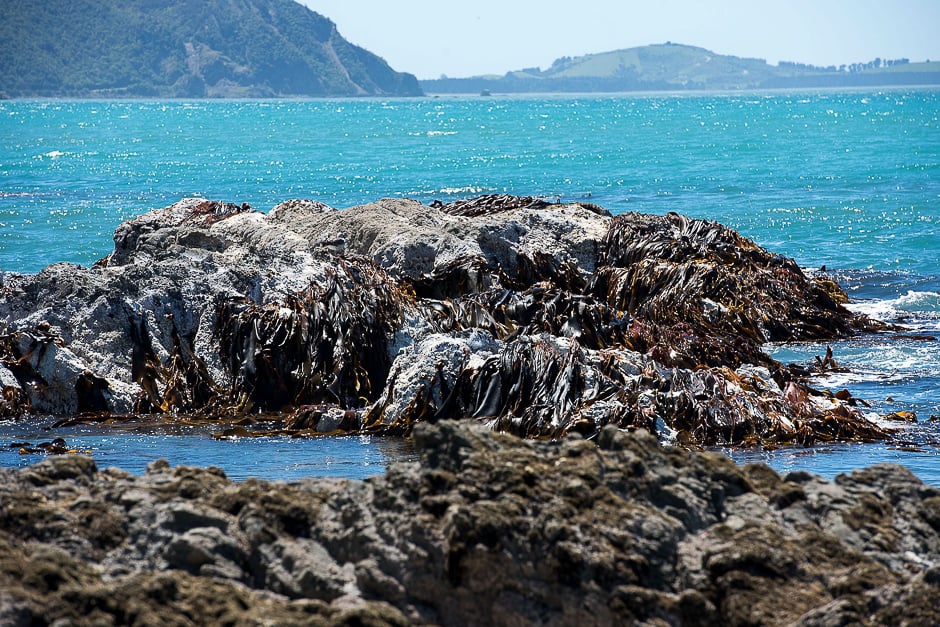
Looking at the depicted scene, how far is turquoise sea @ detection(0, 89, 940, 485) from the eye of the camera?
7.81 metres

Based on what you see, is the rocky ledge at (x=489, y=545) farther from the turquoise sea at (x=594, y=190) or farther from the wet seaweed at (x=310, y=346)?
the wet seaweed at (x=310, y=346)

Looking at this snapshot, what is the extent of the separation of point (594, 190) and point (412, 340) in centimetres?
2426

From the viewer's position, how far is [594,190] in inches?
1300

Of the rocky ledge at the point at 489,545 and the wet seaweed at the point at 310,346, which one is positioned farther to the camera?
the wet seaweed at the point at 310,346

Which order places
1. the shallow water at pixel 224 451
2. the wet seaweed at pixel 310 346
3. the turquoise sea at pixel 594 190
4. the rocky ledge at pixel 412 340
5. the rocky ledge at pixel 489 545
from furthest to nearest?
the wet seaweed at pixel 310 346 < the rocky ledge at pixel 412 340 < the turquoise sea at pixel 594 190 < the shallow water at pixel 224 451 < the rocky ledge at pixel 489 545

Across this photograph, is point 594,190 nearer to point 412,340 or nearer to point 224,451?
point 412,340

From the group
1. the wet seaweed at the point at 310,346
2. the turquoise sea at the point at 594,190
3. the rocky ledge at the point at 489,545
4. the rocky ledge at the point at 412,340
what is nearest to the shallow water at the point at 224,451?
the turquoise sea at the point at 594,190

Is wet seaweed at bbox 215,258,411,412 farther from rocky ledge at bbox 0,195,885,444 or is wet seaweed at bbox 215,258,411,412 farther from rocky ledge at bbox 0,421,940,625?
rocky ledge at bbox 0,421,940,625

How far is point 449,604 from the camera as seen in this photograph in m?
3.58

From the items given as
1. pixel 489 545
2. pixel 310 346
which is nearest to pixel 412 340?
pixel 310 346

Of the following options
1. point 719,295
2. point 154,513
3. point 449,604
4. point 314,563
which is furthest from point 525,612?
point 719,295

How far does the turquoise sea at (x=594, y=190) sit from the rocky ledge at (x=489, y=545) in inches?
116

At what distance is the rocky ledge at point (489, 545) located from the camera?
132 inches

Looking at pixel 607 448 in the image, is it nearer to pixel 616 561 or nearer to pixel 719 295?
pixel 616 561
